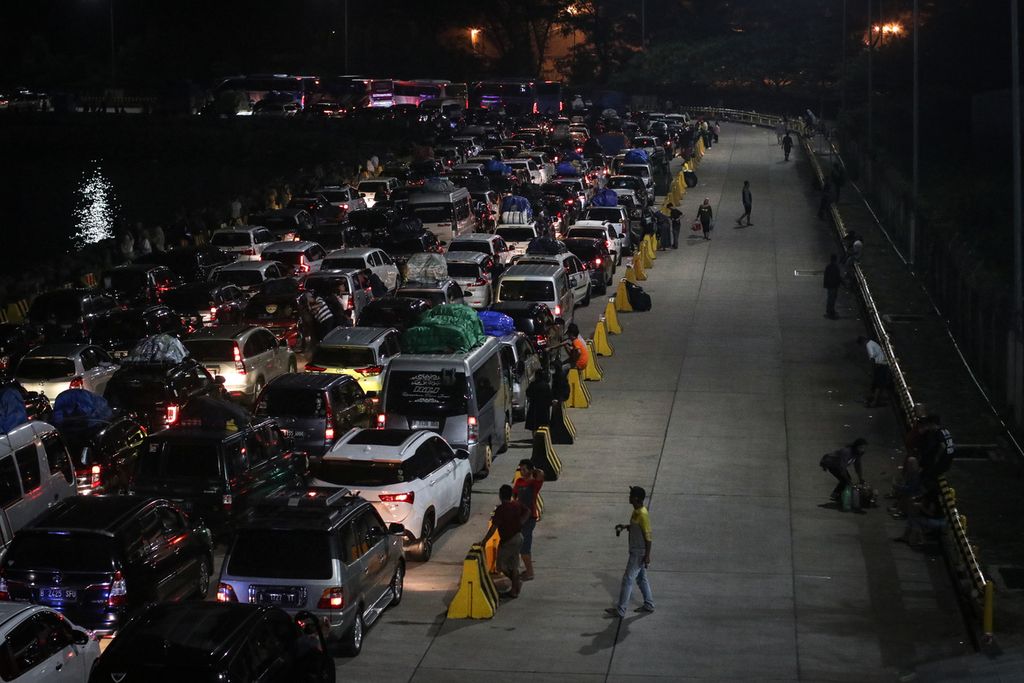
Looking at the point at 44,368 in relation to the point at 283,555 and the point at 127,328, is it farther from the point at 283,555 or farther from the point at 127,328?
the point at 283,555

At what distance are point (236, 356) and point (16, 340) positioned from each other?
5653mm

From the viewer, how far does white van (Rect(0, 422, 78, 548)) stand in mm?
18344

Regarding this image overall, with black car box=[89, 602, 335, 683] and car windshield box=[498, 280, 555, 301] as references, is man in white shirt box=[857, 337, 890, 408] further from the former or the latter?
black car box=[89, 602, 335, 683]

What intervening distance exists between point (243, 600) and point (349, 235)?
97.4 feet

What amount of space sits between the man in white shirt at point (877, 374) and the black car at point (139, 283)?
50.1 feet

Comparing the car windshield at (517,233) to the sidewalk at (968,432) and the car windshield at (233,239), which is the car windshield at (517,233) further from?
the sidewalk at (968,432)

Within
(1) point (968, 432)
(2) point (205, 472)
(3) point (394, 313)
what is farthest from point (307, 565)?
(3) point (394, 313)

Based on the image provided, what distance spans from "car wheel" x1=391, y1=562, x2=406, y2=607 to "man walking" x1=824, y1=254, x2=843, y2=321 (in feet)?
73.1

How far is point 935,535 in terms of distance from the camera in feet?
66.6

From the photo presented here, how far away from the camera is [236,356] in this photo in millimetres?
27641

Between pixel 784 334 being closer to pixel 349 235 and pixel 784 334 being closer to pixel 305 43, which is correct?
pixel 349 235

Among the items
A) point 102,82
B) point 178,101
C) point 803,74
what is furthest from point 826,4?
point 102,82

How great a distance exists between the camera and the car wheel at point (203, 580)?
17578 millimetres

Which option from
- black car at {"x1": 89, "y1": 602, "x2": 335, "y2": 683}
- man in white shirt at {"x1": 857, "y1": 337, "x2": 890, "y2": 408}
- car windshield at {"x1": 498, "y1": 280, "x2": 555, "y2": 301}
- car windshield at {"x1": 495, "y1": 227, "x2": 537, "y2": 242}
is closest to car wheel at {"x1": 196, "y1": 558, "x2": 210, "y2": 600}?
black car at {"x1": 89, "y1": 602, "x2": 335, "y2": 683}
